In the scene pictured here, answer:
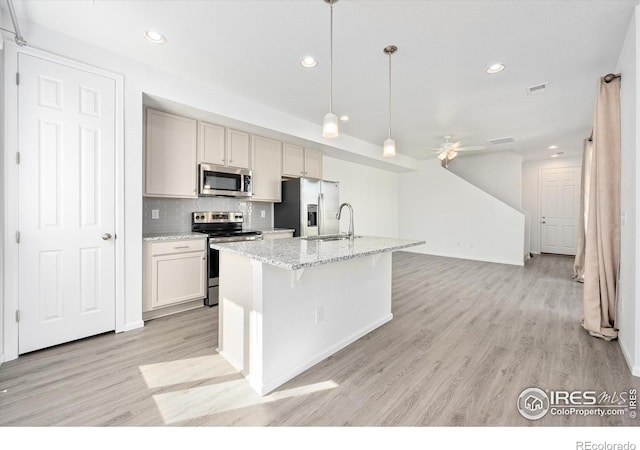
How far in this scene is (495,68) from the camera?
9.45 ft

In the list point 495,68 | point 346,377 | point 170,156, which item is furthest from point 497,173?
point 170,156

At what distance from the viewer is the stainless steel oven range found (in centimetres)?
343

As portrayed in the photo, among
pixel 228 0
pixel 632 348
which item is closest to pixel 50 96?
pixel 228 0

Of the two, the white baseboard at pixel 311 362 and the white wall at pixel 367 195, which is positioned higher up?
the white wall at pixel 367 195

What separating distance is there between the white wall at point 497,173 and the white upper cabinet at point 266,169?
5.51 meters

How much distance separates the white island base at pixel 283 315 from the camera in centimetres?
181

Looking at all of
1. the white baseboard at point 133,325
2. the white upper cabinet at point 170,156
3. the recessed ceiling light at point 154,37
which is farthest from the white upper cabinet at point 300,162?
the white baseboard at point 133,325

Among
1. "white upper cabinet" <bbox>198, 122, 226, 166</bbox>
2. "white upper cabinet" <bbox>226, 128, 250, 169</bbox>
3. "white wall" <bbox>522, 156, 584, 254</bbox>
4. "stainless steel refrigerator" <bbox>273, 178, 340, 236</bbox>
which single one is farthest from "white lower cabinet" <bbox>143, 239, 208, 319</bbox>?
"white wall" <bbox>522, 156, 584, 254</bbox>

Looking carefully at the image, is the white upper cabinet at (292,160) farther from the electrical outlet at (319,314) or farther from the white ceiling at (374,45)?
the electrical outlet at (319,314)

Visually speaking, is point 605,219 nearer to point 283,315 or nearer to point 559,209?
point 283,315

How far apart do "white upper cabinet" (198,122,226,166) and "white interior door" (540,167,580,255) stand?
864 centimetres

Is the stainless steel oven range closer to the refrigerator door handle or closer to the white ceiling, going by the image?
the refrigerator door handle

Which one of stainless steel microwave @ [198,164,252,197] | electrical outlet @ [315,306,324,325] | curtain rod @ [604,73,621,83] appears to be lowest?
electrical outlet @ [315,306,324,325]
